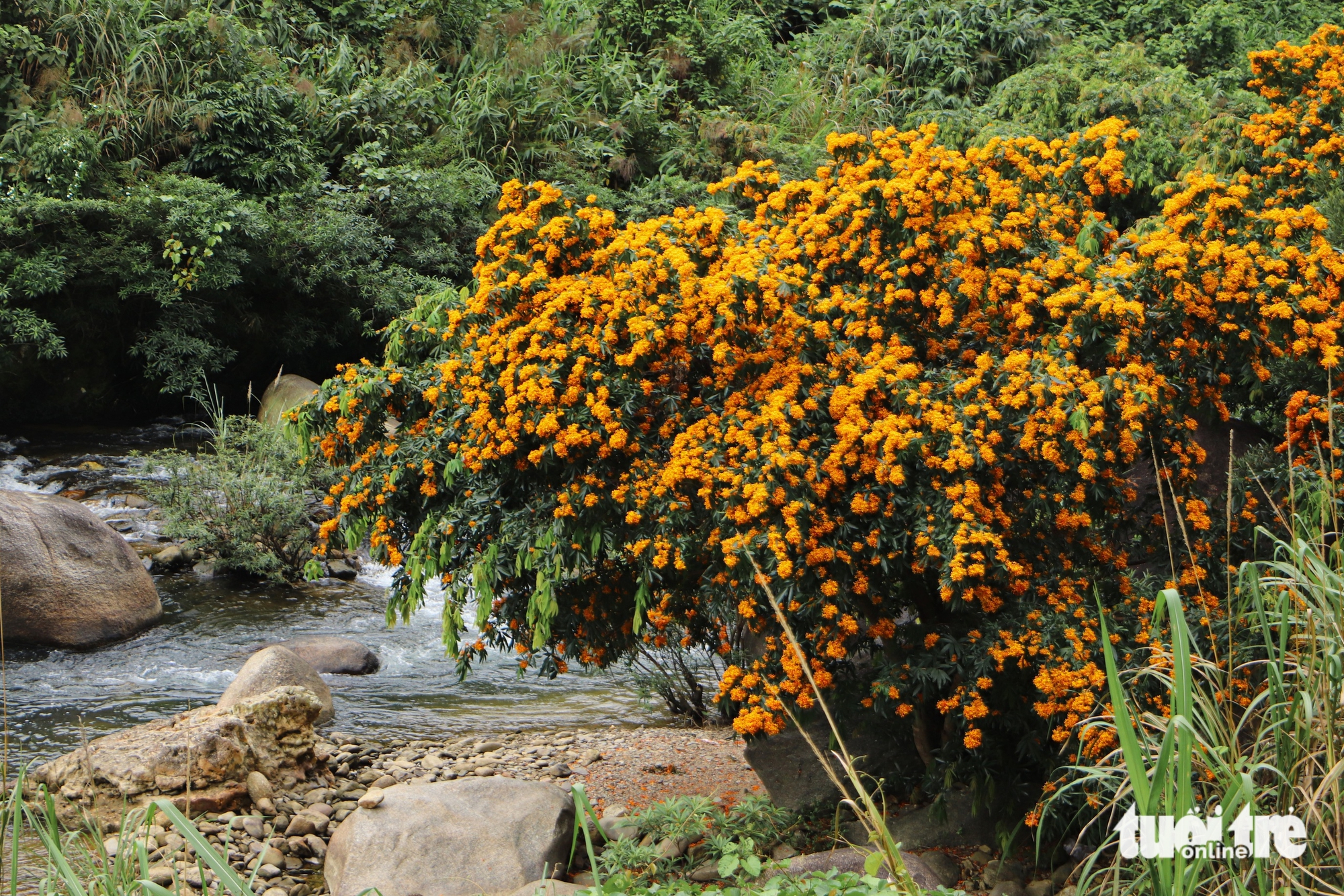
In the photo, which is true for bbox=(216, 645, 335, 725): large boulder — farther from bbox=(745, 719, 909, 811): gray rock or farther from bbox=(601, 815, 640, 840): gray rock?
bbox=(745, 719, 909, 811): gray rock

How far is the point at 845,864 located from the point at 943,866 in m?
0.55

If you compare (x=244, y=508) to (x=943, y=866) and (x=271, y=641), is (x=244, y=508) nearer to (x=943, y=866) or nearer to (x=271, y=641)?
(x=271, y=641)

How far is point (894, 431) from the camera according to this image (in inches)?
137

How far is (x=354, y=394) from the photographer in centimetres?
467

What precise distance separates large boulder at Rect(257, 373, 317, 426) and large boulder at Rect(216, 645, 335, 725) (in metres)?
5.43

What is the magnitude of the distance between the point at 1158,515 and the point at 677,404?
6.22 feet

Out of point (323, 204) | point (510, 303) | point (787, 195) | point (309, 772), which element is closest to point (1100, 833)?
point (787, 195)

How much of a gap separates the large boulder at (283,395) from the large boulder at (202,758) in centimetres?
650

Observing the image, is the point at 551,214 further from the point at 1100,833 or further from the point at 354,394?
the point at 1100,833

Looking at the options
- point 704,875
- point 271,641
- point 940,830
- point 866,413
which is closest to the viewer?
point 866,413

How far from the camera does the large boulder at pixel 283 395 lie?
38.8ft

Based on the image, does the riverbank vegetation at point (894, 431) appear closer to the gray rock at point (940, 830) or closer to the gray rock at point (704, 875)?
the gray rock at point (940, 830)

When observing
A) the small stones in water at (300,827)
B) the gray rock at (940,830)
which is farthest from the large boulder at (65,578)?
the gray rock at (940,830)

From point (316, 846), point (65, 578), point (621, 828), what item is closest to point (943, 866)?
point (621, 828)
